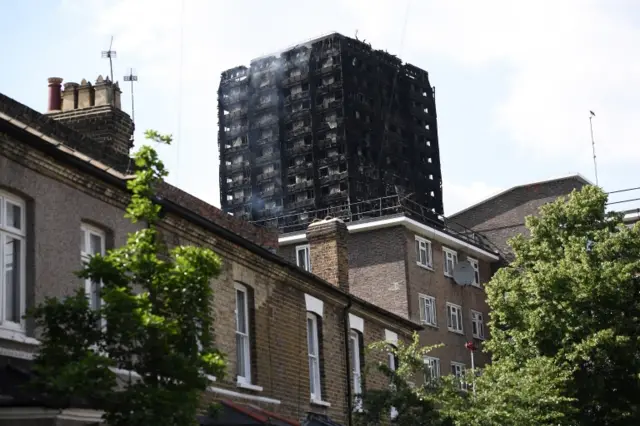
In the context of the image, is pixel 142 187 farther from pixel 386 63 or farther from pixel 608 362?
pixel 386 63

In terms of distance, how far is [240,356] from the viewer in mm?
26203

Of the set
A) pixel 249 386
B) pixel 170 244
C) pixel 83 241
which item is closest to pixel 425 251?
pixel 249 386

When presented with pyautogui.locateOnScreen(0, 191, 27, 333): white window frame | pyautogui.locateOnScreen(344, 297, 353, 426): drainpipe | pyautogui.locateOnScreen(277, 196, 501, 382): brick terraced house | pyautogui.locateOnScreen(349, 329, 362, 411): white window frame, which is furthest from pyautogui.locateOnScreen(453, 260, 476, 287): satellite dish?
pyautogui.locateOnScreen(0, 191, 27, 333): white window frame

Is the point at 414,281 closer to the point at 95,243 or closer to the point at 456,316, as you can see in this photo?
the point at 456,316

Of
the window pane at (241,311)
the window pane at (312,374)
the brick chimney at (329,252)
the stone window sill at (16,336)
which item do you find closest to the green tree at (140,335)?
the stone window sill at (16,336)

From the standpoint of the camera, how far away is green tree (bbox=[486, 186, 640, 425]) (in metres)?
42.7

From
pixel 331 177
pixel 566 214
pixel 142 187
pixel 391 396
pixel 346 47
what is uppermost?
pixel 346 47

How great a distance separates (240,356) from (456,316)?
3548cm

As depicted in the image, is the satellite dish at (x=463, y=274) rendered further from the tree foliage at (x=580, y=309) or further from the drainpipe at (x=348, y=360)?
the drainpipe at (x=348, y=360)

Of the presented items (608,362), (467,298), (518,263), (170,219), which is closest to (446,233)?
(467,298)

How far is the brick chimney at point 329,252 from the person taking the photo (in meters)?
33.5

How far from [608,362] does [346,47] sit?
57511 mm

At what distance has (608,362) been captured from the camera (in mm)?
43531

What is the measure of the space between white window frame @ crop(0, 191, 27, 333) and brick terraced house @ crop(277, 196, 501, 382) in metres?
37.5
